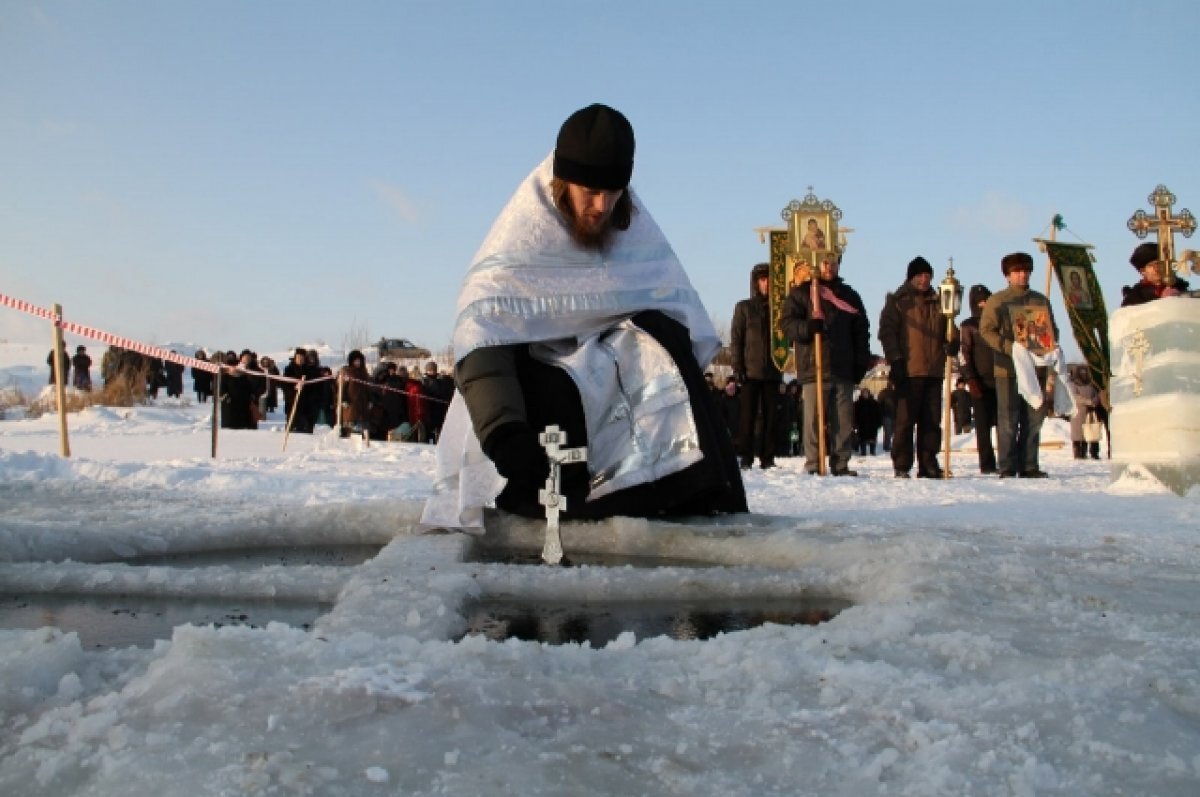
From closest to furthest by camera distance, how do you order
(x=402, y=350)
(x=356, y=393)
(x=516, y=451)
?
1. (x=516, y=451)
2. (x=356, y=393)
3. (x=402, y=350)

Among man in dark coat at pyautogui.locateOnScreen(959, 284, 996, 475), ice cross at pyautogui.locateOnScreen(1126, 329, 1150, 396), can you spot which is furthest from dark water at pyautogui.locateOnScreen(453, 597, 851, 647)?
man in dark coat at pyautogui.locateOnScreen(959, 284, 996, 475)

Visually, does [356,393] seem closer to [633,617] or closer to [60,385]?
[60,385]

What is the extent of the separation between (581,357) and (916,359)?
6.18 m

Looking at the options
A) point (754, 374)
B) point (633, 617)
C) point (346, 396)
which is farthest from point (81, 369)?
point (633, 617)

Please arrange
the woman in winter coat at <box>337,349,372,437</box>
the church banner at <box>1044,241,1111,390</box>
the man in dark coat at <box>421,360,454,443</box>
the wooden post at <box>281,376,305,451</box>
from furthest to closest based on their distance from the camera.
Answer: the man in dark coat at <box>421,360,454,443</box>
the woman in winter coat at <box>337,349,372,437</box>
the church banner at <box>1044,241,1111,390</box>
the wooden post at <box>281,376,305,451</box>

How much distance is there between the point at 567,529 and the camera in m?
3.35

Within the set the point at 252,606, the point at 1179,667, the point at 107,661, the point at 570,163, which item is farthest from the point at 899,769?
the point at 570,163

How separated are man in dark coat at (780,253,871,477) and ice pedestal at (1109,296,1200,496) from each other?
2626 mm

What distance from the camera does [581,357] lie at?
138 inches

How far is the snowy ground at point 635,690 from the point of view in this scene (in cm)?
117

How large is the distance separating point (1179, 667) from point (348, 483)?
198 inches

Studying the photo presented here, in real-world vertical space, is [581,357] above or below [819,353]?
below

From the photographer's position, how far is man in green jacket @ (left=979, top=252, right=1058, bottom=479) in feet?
29.6

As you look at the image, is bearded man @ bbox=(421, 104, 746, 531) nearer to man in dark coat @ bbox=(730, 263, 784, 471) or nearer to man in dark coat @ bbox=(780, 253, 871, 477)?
man in dark coat @ bbox=(780, 253, 871, 477)
